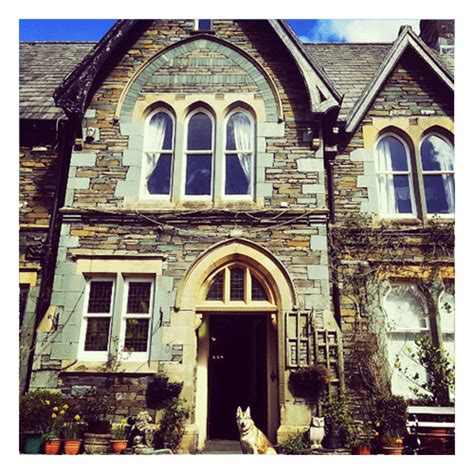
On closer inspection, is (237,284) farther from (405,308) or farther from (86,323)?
(405,308)

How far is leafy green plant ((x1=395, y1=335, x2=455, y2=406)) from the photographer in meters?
6.93

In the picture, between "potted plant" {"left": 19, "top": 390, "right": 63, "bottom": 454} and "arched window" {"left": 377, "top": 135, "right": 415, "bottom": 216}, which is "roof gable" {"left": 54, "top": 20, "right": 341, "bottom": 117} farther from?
"potted plant" {"left": 19, "top": 390, "right": 63, "bottom": 454}

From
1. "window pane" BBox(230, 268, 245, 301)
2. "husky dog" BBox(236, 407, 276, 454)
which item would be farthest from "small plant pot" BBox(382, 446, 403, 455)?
"window pane" BBox(230, 268, 245, 301)

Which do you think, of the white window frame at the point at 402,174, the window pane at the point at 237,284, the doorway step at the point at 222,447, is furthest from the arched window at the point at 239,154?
the doorway step at the point at 222,447

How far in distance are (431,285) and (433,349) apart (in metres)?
1.05

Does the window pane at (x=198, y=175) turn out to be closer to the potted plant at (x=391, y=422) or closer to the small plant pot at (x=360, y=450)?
the potted plant at (x=391, y=422)

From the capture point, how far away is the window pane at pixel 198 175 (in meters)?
8.02

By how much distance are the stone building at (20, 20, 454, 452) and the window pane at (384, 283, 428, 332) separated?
3 centimetres

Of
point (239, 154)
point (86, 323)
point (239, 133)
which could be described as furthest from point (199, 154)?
point (86, 323)

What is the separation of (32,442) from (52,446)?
269 millimetres

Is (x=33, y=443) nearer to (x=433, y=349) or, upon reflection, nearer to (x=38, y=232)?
(x=38, y=232)

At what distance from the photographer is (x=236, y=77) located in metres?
8.38

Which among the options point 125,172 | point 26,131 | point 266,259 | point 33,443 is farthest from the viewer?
point 26,131

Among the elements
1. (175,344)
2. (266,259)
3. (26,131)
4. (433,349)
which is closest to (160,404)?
(175,344)
